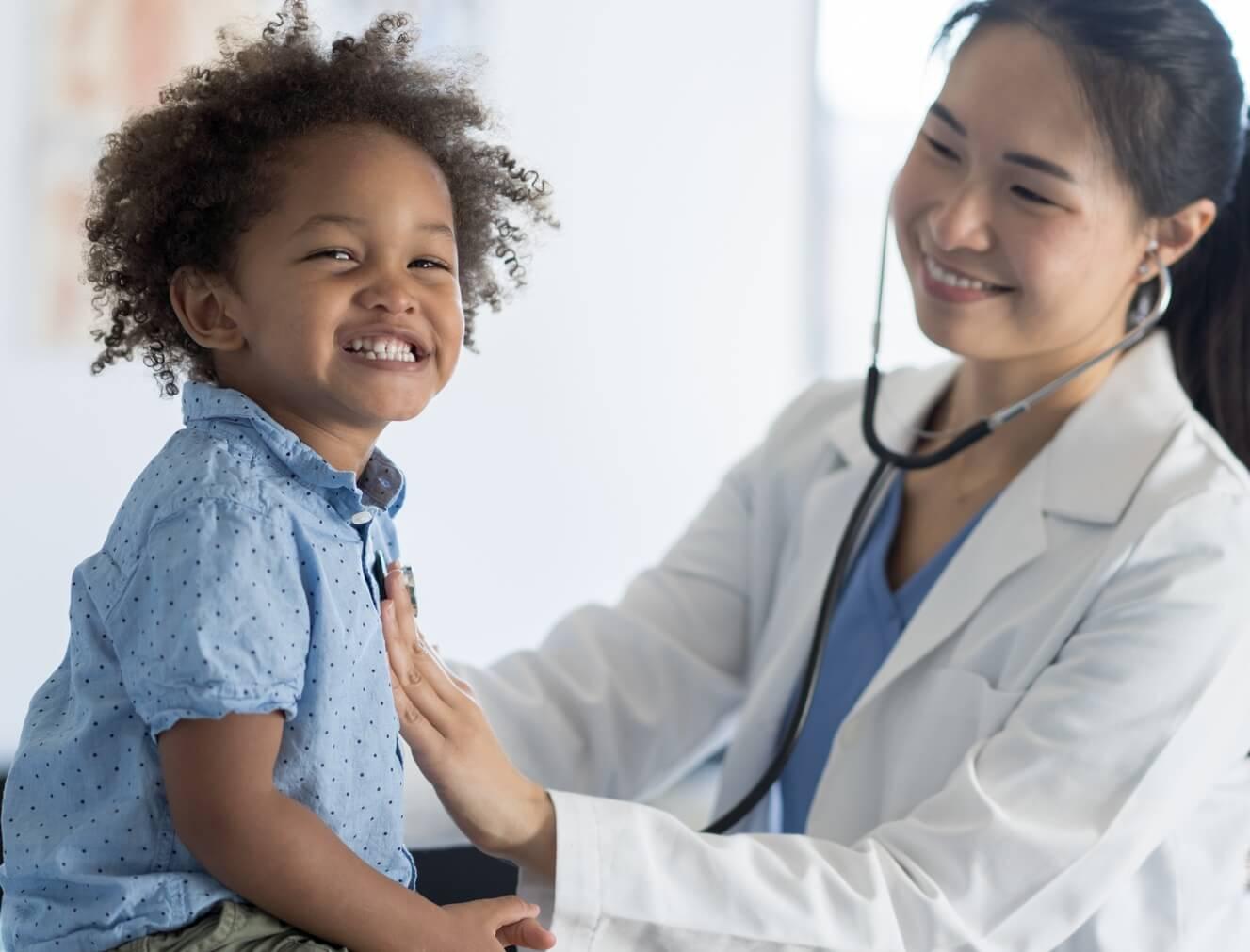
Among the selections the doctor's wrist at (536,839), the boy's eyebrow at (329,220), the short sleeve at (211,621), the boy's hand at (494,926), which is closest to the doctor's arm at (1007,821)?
the doctor's wrist at (536,839)

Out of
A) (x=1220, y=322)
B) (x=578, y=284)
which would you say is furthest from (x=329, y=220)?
(x=578, y=284)

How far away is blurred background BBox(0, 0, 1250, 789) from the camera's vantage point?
1.93 m

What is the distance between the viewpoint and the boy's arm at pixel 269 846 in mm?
759

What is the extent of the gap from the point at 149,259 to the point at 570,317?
1.42 meters

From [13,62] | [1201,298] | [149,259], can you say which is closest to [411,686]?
[149,259]

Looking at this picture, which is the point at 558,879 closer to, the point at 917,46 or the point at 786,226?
the point at 786,226

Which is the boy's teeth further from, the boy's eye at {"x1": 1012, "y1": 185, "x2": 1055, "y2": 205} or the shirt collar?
the boy's eye at {"x1": 1012, "y1": 185, "x2": 1055, "y2": 205}

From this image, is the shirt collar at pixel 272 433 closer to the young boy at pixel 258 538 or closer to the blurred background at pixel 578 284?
the young boy at pixel 258 538

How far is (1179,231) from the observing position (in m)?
1.37

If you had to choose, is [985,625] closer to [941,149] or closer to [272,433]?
[941,149]

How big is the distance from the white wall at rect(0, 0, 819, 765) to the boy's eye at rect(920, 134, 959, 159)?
3.18 feet

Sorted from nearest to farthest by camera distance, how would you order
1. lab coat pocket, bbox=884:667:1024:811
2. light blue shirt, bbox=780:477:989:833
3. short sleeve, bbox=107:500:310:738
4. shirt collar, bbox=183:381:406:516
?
1. short sleeve, bbox=107:500:310:738
2. shirt collar, bbox=183:381:406:516
3. lab coat pocket, bbox=884:667:1024:811
4. light blue shirt, bbox=780:477:989:833

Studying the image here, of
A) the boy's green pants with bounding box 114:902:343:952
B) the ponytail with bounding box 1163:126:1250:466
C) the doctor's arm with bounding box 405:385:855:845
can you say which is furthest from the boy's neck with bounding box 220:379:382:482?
the ponytail with bounding box 1163:126:1250:466

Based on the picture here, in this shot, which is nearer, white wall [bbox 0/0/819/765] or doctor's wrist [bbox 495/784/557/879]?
doctor's wrist [bbox 495/784/557/879]
